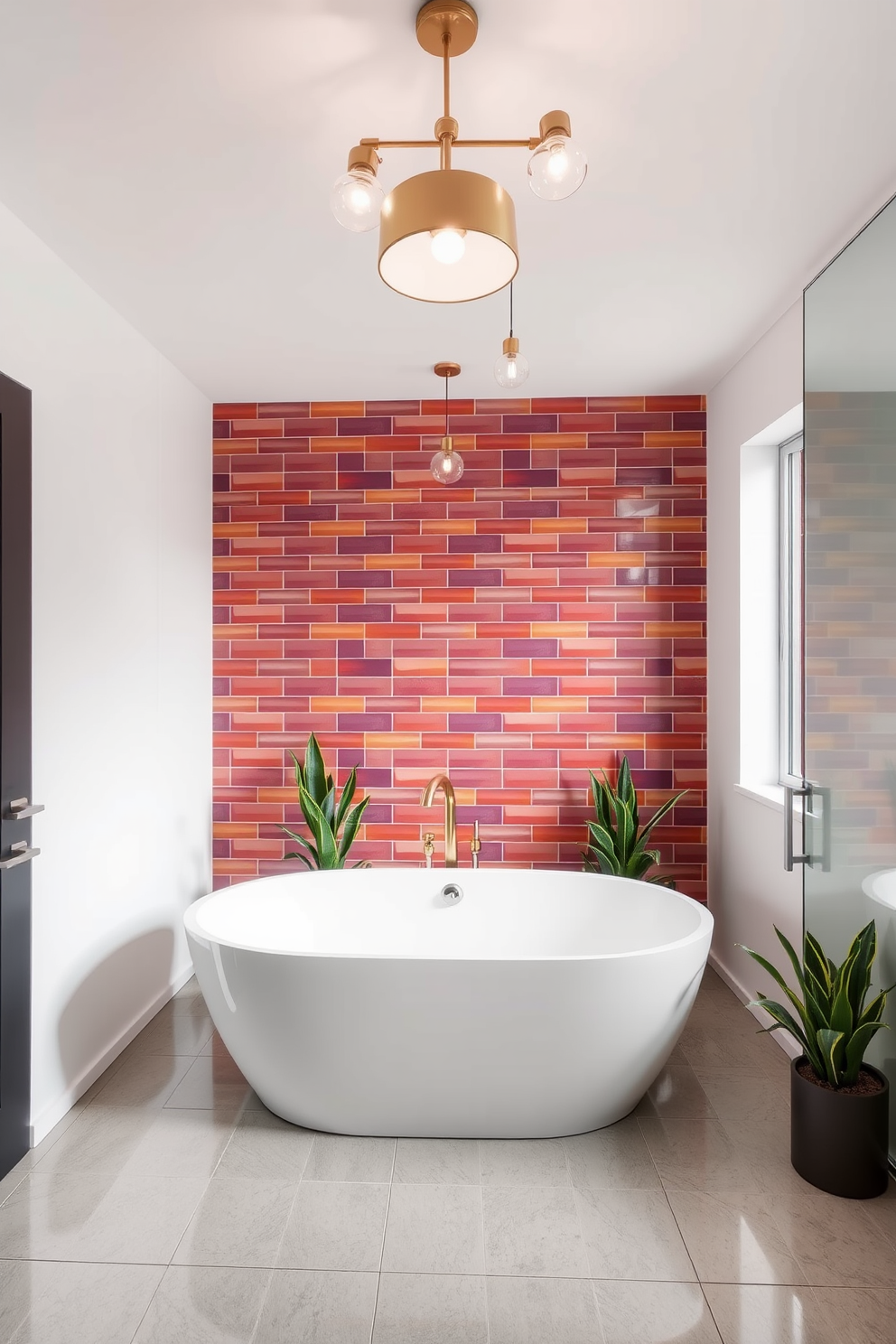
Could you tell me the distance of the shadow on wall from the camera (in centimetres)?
264

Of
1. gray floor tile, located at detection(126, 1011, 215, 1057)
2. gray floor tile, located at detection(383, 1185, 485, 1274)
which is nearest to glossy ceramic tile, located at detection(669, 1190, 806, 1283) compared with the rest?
gray floor tile, located at detection(383, 1185, 485, 1274)

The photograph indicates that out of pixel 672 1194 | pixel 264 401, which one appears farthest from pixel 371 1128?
pixel 264 401

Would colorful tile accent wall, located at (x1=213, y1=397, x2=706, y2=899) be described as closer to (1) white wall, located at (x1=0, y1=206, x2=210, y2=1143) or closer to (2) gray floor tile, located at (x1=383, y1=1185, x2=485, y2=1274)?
(1) white wall, located at (x1=0, y1=206, x2=210, y2=1143)

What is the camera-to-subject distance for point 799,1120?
7.22 ft

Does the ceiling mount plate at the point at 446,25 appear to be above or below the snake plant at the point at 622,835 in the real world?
above

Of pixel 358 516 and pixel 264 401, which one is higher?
pixel 264 401

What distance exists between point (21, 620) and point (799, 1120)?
248cm

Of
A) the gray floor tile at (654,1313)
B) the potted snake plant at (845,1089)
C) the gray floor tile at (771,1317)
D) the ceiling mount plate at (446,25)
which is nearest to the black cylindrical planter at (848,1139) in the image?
the potted snake plant at (845,1089)

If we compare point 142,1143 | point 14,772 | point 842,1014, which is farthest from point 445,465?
point 142,1143

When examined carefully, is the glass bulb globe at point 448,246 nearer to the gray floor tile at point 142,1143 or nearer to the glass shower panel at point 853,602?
the glass shower panel at point 853,602

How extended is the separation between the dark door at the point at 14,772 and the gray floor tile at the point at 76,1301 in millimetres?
460

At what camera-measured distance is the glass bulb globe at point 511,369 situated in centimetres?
226

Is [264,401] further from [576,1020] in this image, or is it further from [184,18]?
[576,1020]

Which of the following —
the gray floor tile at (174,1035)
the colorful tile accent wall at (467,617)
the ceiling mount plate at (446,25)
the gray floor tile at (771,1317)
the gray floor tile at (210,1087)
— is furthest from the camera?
the colorful tile accent wall at (467,617)
